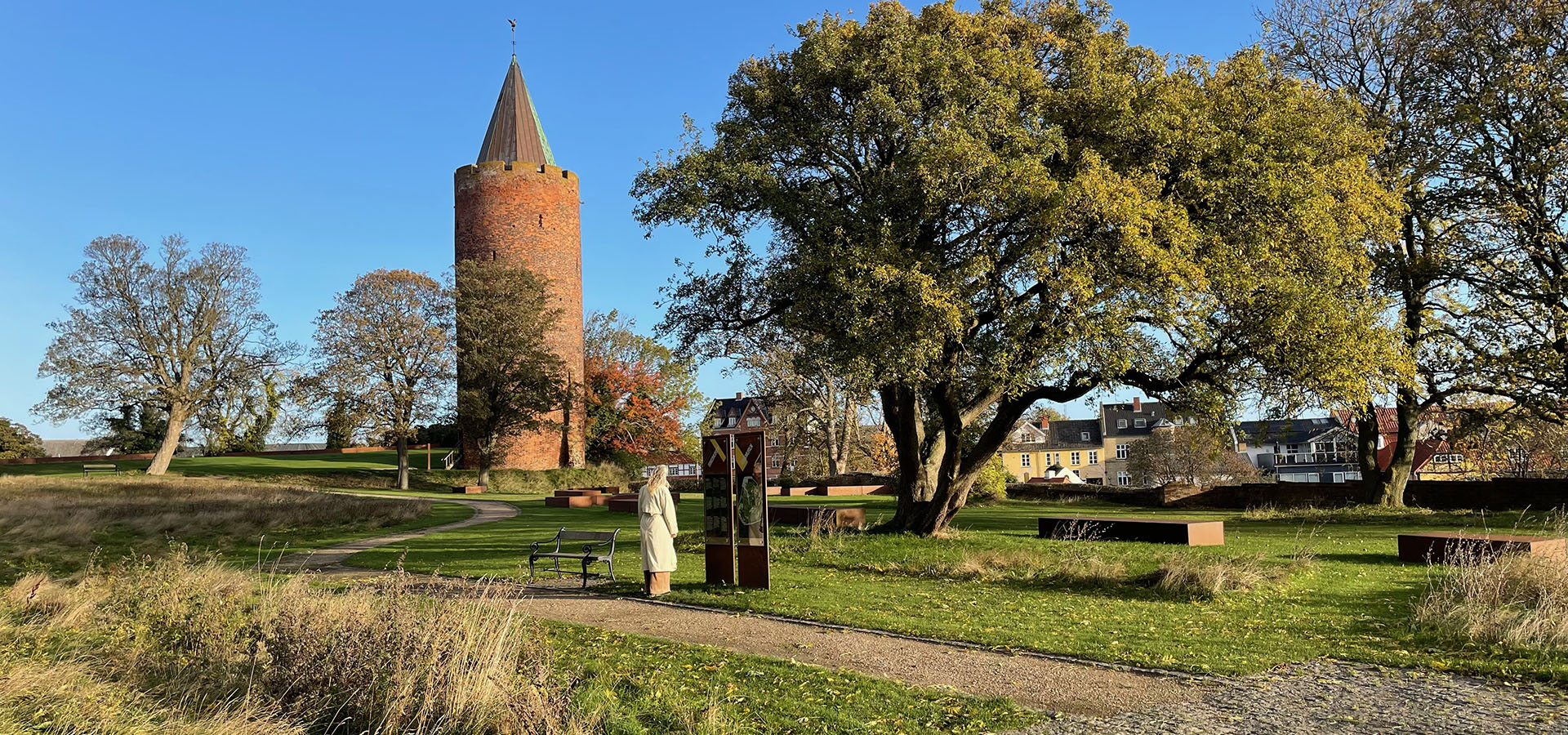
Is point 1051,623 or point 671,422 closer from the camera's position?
point 1051,623

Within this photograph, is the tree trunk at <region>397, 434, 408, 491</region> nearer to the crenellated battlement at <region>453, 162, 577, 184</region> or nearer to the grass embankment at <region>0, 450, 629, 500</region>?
the grass embankment at <region>0, 450, 629, 500</region>

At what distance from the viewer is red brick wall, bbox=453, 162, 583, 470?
157 ft

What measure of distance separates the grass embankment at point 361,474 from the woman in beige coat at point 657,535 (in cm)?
2902

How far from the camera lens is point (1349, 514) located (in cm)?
2320

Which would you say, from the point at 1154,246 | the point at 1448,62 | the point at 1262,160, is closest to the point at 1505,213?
the point at 1448,62

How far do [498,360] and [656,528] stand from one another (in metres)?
34.2

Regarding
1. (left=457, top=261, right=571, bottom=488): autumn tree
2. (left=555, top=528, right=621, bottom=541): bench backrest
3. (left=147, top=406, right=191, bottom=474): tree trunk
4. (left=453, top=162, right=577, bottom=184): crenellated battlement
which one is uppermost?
(left=453, top=162, right=577, bottom=184): crenellated battlement

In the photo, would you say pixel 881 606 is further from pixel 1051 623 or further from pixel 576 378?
pixel 576 378

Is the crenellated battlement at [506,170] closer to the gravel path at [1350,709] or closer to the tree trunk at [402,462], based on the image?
the tree trunk at [402,462]

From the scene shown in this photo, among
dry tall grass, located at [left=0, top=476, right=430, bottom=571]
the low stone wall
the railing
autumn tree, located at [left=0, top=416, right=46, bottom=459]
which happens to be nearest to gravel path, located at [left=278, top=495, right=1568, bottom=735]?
dry tall grass, located at [left=0, top=476, right=430, bottom=571]

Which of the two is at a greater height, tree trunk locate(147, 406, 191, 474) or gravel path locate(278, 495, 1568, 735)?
tree trunk locate(147, 406, 191, 474)

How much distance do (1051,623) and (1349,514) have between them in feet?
57.4

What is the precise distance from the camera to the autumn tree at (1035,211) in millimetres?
14430

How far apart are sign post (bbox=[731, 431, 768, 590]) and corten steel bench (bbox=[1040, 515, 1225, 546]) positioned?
7.38 metres
